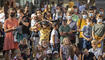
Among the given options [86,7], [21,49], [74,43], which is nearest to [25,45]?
[21,49]

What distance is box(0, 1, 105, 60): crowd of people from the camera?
13.7 meters

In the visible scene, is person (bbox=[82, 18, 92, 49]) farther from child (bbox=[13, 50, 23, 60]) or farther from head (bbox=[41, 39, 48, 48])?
child (bbox=[13, 50, 23, 60])

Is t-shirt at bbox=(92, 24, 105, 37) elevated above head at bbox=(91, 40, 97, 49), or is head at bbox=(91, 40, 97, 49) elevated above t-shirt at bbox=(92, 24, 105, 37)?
t-shirt at bbox=(92, 24, 105, 37)

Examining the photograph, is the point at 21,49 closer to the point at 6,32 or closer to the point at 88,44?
the point at 6,32

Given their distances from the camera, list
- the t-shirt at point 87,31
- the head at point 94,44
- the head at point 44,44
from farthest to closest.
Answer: the t-shirt at point 87,31
the head at point 94,44
the head at point 44,44

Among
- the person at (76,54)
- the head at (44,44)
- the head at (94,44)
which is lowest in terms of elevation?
the person at (76,54)

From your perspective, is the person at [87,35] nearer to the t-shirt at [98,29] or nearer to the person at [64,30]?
the t-shirt at [98,29]

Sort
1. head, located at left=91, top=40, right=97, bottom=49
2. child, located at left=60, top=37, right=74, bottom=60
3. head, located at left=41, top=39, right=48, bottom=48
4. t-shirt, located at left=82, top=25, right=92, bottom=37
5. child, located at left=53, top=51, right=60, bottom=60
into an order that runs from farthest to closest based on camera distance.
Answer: t-shirt, located at left=82, top=25, right=92, bottom=37 < head, located at left=91, top=40, right=97, bottom=49 < head, located at left=41, top=39, right=48, bottom=48 < child, located at left=53, top=51, right=60, bottom=60 < child, located at left=60, top=37, right=74, bottom=60

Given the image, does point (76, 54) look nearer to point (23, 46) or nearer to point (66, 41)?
point (66, 41)

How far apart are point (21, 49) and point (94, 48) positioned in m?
2.68

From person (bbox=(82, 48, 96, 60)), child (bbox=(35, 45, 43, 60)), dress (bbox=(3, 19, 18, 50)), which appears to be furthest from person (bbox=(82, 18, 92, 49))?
dress (bbox=(3, 19, 18, 50))

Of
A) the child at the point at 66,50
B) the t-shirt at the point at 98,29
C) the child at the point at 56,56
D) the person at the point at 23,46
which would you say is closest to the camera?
the child at the point at 66,50

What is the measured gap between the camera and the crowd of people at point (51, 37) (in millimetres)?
13680

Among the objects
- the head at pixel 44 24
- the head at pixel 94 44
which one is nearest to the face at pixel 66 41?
the head at pixel 94 44
